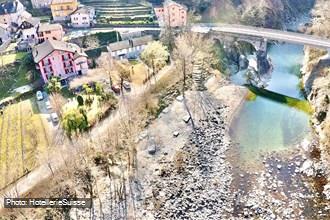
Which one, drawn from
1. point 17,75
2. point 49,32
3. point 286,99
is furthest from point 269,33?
point 17,75

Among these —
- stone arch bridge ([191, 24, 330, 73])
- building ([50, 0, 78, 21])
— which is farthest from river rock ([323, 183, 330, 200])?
building ([50, 0, 78, 21])

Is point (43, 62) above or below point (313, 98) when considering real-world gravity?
above

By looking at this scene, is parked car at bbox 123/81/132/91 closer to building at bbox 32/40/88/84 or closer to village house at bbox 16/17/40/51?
building at bbox 32/40/88/84

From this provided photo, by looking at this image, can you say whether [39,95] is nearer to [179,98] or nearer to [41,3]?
[179,98]

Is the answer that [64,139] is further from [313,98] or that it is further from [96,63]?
[313,98]

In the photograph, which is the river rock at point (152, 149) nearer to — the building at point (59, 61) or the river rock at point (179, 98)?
the river rock at point (179, 98)

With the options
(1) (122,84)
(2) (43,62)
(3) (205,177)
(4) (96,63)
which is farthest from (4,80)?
(3) (205,177)
